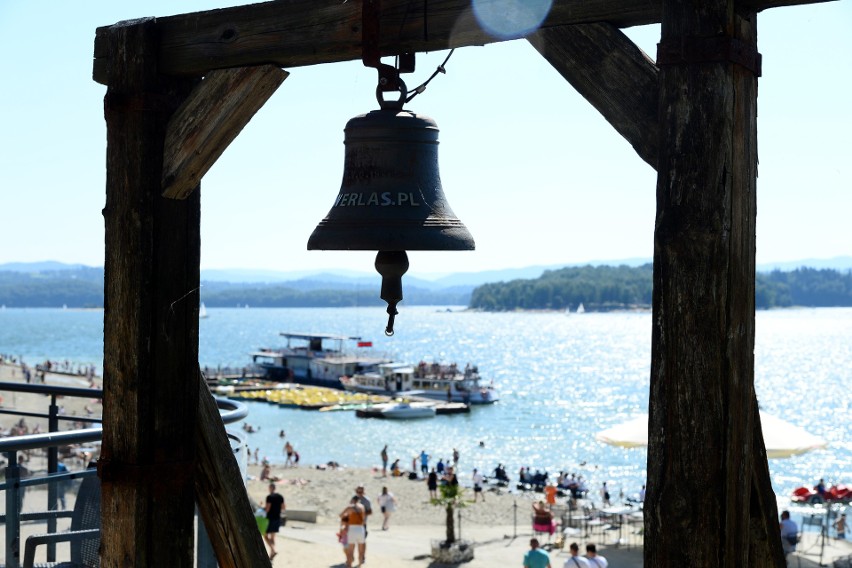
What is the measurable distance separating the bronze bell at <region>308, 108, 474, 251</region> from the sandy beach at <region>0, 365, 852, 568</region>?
3877mm

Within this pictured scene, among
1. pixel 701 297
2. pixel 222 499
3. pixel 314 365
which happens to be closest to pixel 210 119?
pixel 222 499

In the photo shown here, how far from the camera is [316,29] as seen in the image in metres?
3.20

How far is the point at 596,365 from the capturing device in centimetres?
14800

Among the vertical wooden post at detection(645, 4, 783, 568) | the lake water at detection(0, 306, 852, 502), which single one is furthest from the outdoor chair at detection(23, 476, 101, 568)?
the lake water at detection(0, 306, 852, 502)

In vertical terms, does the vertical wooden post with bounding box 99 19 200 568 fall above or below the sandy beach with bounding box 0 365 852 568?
above

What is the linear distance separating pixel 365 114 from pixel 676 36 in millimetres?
1252

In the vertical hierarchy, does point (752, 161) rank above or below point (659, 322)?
above

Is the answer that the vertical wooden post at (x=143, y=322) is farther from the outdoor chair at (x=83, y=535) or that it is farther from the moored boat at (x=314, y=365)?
the moored boat at (x=314, y=365)

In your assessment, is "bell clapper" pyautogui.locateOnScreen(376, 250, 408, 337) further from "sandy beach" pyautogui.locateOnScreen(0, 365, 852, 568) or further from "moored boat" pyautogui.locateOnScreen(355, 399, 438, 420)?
"moored boat" pyautogui.locateOnScreen(355, 399, 438, 420)

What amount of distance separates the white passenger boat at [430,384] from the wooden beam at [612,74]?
7742 centimetres

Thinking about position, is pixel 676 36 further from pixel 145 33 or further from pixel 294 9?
pixel 145 33

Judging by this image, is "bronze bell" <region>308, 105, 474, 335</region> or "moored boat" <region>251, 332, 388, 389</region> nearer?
"bronze bell" <region>308, 105, 474, 335</region>

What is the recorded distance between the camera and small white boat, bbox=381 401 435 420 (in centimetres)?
6919

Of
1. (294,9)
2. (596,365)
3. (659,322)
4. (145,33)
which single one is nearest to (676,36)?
(659,322)
